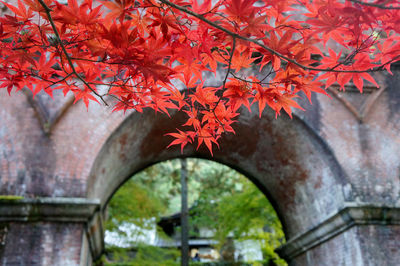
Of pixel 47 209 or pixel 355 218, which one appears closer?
pixel 47 209

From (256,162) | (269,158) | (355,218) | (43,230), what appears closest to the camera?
(43,230)

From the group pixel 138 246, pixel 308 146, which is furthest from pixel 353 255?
pixel 138 246

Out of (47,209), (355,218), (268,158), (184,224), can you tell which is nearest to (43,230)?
(47,209)

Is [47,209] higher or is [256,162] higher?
[256,162]

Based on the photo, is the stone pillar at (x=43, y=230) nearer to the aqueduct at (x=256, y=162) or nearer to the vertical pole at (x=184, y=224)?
the aqueduct at (x=256, y=162)

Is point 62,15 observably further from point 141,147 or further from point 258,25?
point 141,147

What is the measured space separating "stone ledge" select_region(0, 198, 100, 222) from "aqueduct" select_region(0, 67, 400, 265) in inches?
0.5

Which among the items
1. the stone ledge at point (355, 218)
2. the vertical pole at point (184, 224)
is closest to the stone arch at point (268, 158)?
the stone ledge at point (355, 218)

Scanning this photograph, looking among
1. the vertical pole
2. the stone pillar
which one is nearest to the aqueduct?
the stone pillar

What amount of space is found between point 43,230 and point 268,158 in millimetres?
3894

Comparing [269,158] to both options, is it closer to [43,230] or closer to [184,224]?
[43,230]

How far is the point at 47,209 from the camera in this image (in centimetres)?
497

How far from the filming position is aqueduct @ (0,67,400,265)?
16.4 feet

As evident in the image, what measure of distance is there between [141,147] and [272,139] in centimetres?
218
